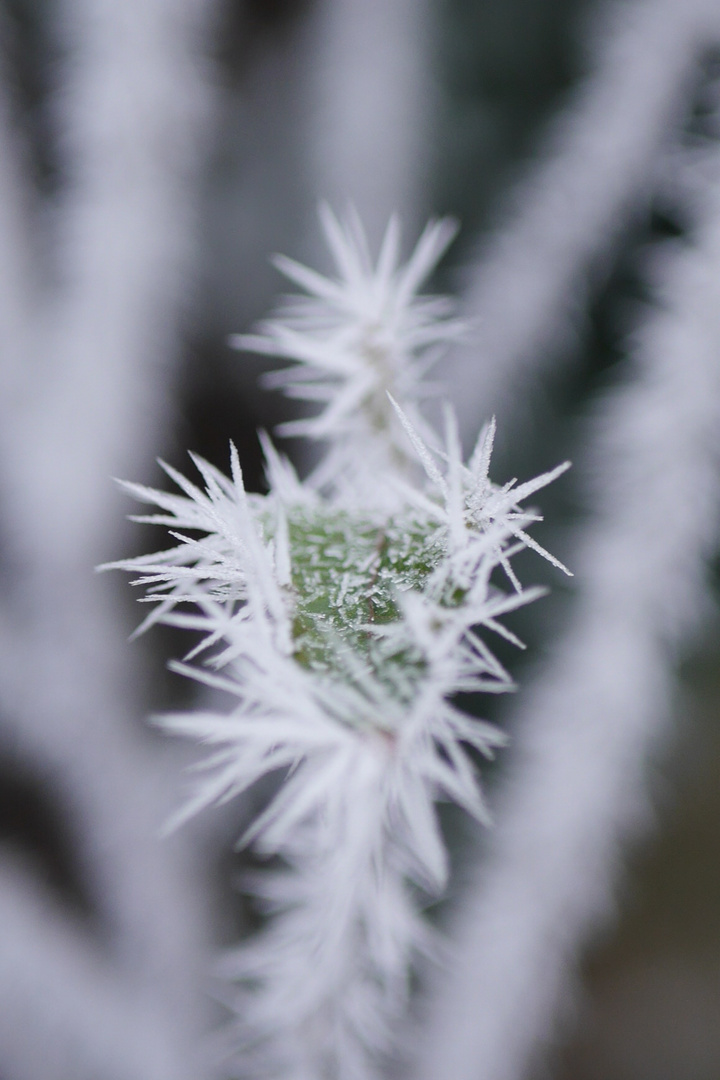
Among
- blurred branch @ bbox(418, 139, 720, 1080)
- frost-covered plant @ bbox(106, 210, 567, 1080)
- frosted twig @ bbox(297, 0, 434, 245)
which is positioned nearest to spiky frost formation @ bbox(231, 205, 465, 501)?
frost-covered plant @ bbox(106, 210, 567, 1080)

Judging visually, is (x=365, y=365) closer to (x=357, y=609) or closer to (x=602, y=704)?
(x=357, y=609)

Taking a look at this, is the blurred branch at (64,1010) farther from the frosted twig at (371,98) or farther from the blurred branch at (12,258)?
the frosted twig at (371,98)

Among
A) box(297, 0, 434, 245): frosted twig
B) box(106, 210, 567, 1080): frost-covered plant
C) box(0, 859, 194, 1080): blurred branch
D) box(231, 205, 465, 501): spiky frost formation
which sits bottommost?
box(0, 859, 194, 1080): blurred branch

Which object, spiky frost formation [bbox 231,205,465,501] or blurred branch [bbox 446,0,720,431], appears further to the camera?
blurred branch [bbox 446,0,720,431]

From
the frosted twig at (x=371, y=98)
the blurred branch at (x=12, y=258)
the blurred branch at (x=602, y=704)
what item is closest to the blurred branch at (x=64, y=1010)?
the blurred branch at (x=602, y=704)

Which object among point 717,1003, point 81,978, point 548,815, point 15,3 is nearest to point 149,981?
point 81,978

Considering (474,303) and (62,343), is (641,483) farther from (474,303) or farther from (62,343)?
(62,343)

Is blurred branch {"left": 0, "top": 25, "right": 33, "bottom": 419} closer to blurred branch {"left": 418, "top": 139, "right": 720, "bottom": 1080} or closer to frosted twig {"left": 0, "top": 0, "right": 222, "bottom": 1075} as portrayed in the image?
frosted twig {"left": 0, "top": 0, "right": 222, "bottom": 1075}
